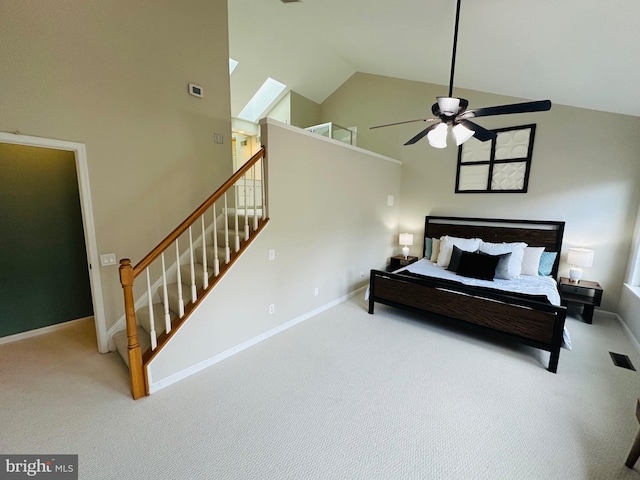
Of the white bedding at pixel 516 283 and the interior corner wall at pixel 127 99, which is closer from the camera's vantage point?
the interior corner wall at pixel 127 99

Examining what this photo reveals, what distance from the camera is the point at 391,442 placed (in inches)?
68.4

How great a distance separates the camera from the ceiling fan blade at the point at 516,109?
5.74 ft

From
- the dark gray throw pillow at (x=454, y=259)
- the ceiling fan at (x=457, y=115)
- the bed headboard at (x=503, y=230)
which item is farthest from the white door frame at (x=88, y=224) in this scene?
the bed headboard at (x=503, y=230)

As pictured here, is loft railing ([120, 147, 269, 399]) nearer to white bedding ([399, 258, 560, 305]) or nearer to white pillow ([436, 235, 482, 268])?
white bedding ([399, 258, 560, 305])

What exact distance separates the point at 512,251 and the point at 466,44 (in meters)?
2.76

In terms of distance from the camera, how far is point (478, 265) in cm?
358

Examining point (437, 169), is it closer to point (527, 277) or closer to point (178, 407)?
point (527, 277)

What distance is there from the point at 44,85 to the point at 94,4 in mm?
962

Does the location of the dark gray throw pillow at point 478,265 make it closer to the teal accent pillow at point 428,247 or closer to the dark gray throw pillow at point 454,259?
the dark gray throw pillow at point 454,259

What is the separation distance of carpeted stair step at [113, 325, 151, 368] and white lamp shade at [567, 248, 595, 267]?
17.1 feet

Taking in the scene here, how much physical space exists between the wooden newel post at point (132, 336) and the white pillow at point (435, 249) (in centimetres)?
429

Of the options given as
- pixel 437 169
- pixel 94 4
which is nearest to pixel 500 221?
pixel 437 169

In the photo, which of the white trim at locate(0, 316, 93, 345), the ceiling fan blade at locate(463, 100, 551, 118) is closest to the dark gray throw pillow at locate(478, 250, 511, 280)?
the ceiling fan blade at locate(463, 100, 551, 118)

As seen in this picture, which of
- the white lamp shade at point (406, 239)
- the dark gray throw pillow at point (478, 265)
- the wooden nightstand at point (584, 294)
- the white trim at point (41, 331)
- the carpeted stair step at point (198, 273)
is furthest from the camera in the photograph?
the white lamp shade at point (406, 239)
